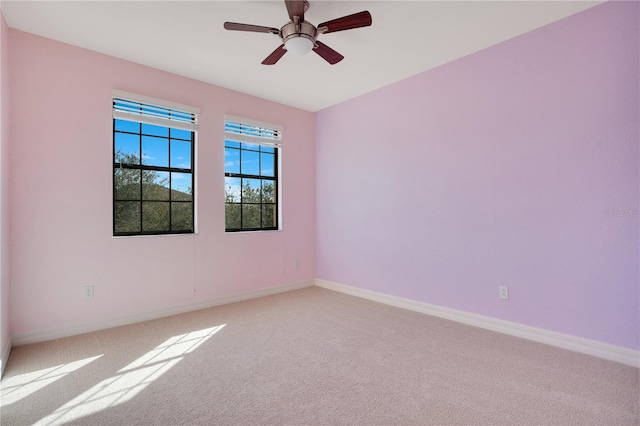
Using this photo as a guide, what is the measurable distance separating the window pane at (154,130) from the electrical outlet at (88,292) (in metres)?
1.69

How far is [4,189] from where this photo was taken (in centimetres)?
252

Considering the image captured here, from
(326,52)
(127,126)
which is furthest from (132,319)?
(326,52)

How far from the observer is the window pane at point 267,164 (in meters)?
4.59

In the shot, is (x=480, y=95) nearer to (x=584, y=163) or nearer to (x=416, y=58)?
(x=416, y=58)

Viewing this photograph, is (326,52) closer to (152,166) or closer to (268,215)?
(152,166)

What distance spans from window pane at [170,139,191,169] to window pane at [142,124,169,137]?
120mm

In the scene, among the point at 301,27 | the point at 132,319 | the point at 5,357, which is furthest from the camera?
the point at 132,319

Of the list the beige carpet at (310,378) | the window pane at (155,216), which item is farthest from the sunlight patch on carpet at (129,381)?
the window pane at (155,216)

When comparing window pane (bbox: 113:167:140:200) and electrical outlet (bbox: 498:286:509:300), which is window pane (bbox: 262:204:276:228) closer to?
window pane (bbox: 113:167:140:200)

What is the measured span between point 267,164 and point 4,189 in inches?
110

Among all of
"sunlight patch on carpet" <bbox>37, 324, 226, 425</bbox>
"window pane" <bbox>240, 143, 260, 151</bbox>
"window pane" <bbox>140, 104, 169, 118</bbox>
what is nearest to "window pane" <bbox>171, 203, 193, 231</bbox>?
"window pane" <bbox>140, 104, 169, 118</bbox>

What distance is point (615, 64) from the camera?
7.90 feet

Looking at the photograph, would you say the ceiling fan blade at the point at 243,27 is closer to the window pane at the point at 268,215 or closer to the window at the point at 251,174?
the window at the point at 251,174

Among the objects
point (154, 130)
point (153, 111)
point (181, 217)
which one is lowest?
point (181, 217)
